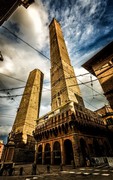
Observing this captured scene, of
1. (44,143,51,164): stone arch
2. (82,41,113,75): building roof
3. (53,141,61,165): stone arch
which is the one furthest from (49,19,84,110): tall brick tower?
(44,143,51,164): stone arch

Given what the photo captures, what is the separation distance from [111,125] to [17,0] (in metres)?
26.8

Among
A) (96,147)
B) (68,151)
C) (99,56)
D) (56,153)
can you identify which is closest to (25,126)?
(56,153)

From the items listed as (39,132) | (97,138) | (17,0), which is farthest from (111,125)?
(17,0)

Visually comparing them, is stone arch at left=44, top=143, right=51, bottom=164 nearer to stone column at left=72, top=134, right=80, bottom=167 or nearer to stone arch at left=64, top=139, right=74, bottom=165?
stone arch at left=64, top=139, right=74, bottom=165

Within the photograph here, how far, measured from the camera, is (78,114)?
16.8 meters

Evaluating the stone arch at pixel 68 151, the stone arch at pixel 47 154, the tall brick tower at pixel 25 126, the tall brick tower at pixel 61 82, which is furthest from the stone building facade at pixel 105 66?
the stone arch at pixel 47 154

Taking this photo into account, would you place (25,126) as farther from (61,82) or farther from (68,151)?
(61,82)

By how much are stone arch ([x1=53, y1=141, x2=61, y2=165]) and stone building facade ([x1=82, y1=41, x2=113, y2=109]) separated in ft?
38.0

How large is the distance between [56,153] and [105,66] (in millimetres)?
14293

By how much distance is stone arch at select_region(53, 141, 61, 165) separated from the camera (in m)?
15.7

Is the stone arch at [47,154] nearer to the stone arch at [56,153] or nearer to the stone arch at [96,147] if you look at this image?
the stone arch at [56,153]

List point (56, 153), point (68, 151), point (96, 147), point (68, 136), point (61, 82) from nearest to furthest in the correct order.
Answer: point (68, 136) < point (56, 153) < point (68, 151) < point (96, 147) < point (61, 82)

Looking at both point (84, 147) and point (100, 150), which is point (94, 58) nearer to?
point (84, 147)

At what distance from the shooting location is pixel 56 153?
16.4m
